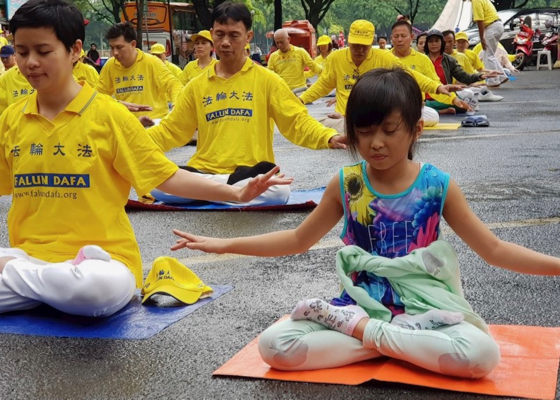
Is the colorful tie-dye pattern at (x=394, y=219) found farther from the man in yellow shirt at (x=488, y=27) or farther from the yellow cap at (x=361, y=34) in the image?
the man in yellow shirt at (x=488, y=27)

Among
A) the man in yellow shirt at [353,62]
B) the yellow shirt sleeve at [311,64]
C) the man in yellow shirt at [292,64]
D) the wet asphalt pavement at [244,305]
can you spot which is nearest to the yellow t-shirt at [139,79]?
the man in yellow shirt at [353,62]

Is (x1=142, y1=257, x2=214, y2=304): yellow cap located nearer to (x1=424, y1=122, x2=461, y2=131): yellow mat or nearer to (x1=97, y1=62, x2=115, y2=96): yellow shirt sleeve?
(x1=97, y1=62, x2=115, y2=96): yellow shirt sleeve

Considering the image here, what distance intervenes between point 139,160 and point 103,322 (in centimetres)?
75

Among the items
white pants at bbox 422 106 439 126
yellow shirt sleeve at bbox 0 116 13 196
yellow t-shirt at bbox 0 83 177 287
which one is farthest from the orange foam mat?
white pants at bbox 422 106 439 126

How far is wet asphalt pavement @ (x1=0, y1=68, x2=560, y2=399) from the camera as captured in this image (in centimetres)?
339

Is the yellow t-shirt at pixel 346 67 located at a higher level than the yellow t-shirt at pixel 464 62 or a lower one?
higher

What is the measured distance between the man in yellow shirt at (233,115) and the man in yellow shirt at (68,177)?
2855 mm

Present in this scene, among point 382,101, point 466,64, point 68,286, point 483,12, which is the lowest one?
point 466,64

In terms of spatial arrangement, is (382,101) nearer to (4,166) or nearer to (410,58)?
(4,166)

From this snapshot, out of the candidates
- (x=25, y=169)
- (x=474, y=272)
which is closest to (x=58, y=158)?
(x=25, y=169)

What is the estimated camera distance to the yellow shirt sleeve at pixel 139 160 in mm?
4379

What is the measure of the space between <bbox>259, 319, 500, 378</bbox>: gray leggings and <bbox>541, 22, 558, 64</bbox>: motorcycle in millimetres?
29183

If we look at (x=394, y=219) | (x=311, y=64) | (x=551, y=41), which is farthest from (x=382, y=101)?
(x=551, y=41)

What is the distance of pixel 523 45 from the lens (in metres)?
30.3
